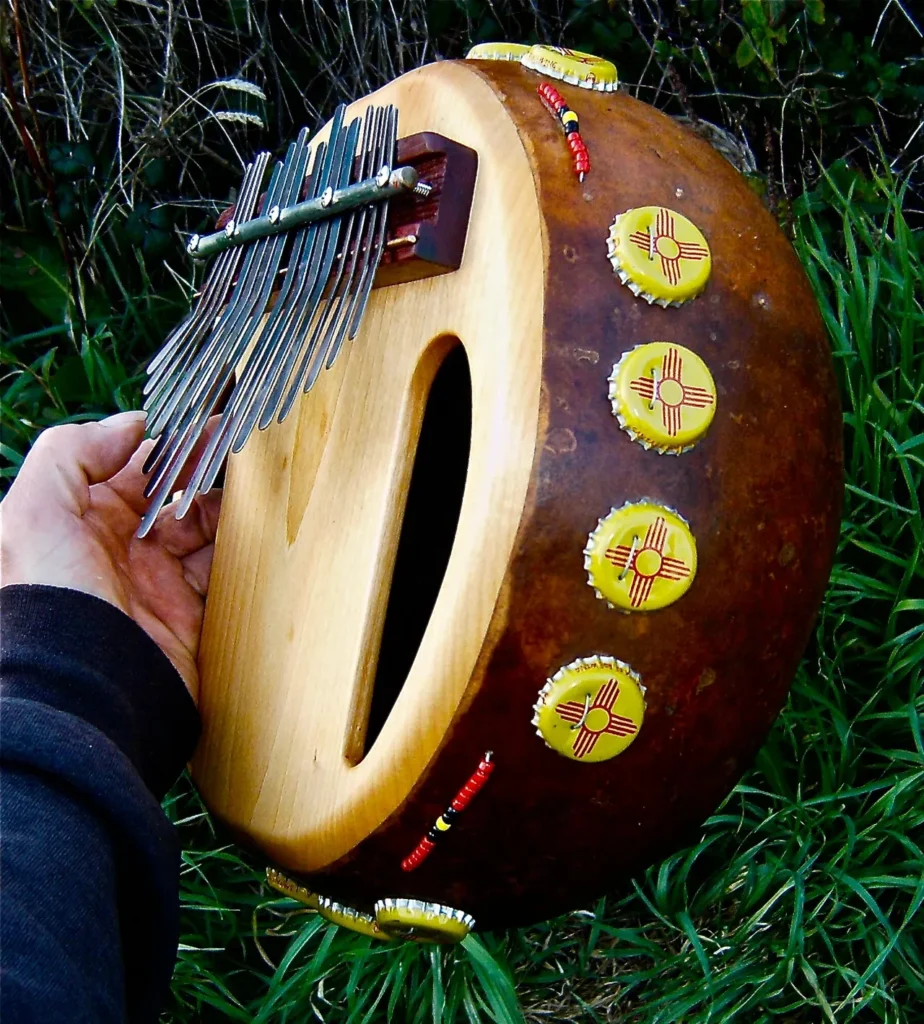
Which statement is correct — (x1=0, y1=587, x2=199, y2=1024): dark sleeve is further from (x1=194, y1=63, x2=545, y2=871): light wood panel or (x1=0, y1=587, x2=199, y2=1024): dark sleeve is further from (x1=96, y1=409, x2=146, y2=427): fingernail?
(x1=96, y1=409, x2=146, y2=427): fingernail

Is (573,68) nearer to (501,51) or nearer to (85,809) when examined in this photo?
(501,51)

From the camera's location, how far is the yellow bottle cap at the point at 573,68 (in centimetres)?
117

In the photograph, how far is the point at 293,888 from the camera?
1.26 metres

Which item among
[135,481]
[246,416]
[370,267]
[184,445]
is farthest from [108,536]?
[370,267]

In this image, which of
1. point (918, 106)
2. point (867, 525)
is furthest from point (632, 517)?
point (918, 106)

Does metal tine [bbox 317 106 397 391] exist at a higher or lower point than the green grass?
higher

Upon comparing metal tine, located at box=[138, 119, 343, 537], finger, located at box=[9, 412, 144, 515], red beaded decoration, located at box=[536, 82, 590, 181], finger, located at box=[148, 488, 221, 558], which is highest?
red beaded decoration, located at box=[536, 82, 590, 181]

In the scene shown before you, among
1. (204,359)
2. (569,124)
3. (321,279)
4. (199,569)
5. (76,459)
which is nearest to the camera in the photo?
(569,124)

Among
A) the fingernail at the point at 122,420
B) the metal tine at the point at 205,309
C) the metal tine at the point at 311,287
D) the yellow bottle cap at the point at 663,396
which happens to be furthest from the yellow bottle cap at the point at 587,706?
the fingernail at the point at 122,420

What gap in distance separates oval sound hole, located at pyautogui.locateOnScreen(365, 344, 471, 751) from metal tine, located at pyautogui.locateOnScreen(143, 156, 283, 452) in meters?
0.26

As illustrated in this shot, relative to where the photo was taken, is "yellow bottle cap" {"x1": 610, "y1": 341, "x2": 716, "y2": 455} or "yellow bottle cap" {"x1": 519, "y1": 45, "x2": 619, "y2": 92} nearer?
"yellow bottle cap" {"x1": 610, "y1": 341, "x2": 716, "y2": 455}

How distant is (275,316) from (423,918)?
0.68m

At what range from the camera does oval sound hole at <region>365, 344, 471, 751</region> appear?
1.32 m

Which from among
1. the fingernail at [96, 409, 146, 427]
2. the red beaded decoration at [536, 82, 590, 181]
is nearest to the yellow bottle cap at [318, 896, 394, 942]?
the fingernail at [96, 409, 146, 427]
